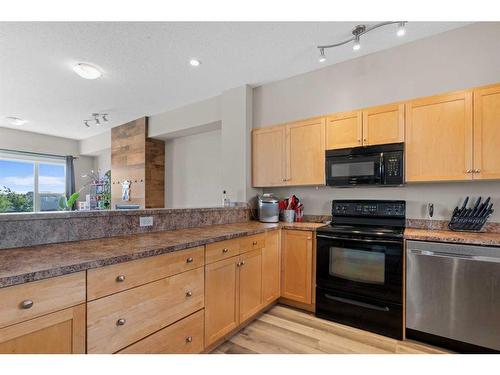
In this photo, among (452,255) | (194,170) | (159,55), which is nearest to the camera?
(452,255)

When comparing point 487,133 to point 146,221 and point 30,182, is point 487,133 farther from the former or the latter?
point 30,182

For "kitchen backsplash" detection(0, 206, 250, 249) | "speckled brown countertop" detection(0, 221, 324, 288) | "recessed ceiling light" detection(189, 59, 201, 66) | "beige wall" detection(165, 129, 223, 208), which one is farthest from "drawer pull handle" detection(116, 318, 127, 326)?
"beige wall" detection(165, 129, 223, 208)

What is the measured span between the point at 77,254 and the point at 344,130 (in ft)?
8.39

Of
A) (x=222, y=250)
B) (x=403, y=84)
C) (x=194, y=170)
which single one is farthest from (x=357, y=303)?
(x=194, y=170)

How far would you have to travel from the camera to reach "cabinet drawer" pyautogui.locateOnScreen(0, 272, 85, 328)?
0.93 m

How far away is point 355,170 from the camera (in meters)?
2.56

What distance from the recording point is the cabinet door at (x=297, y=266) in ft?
8.31

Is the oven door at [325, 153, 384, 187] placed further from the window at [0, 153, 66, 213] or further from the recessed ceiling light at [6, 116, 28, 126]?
the window at [0, 153, 66, 213]

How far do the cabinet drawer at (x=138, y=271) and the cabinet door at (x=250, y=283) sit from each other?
0.57m

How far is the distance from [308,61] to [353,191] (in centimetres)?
157

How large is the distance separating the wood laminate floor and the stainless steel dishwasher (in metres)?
0.21

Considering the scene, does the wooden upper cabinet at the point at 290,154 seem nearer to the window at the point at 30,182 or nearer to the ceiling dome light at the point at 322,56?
the ceiling dome light at the point at 322,56

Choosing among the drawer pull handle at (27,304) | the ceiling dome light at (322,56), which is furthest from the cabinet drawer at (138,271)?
the ceiling dome light at (322,56)
